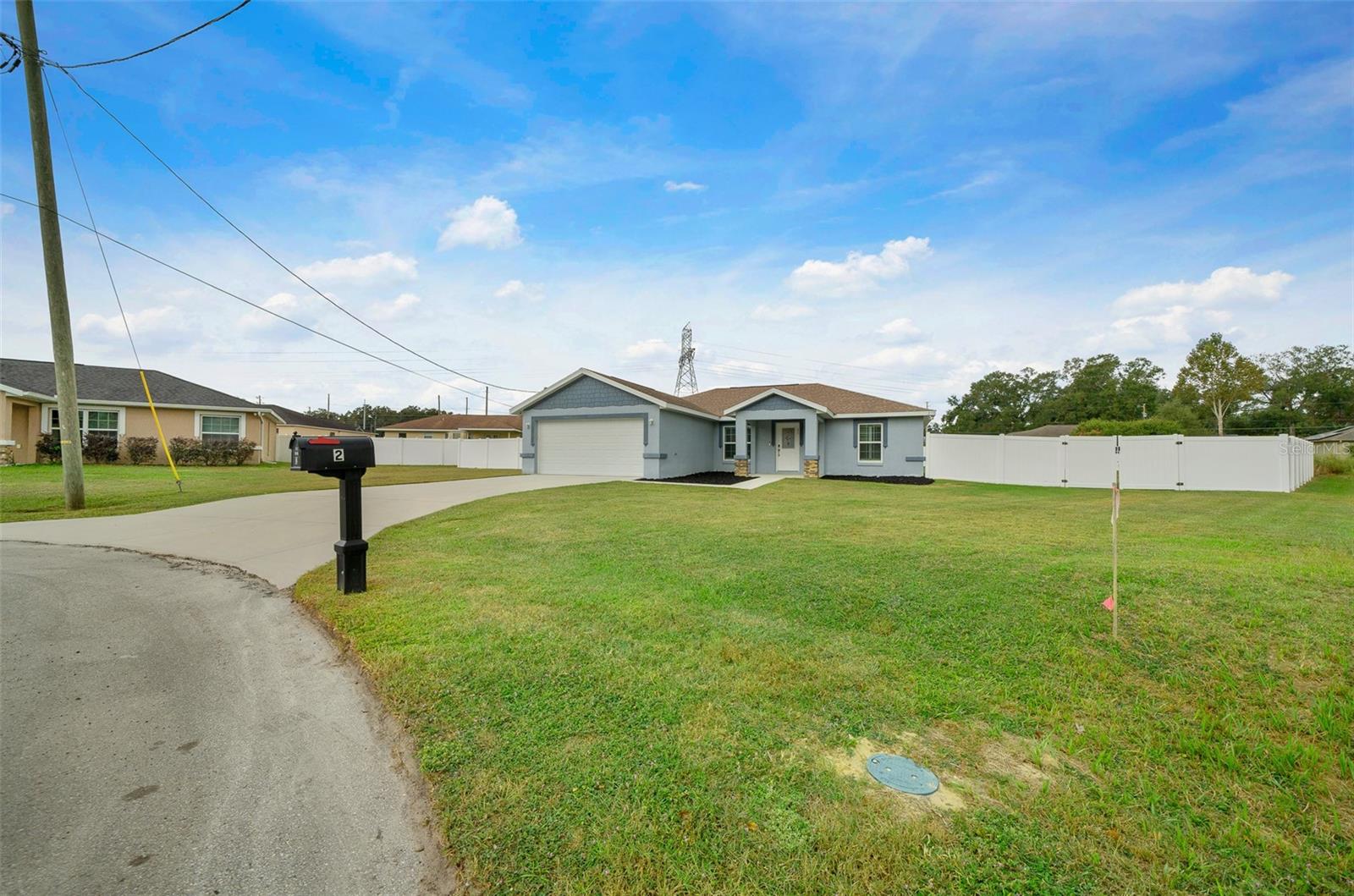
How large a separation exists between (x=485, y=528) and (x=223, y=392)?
26.9 meters

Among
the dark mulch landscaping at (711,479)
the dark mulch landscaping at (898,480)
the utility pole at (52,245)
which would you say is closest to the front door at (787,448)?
the dark mulch landscaping at (898,480)

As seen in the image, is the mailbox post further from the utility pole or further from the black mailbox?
the utility pole

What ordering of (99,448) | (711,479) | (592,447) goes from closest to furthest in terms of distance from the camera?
(711,479) → (592,447) → (99,448)

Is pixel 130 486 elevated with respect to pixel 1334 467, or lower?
elevated

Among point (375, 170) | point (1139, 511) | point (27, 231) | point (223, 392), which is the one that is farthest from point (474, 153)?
point (223, 392)

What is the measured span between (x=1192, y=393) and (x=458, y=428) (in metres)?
58.1

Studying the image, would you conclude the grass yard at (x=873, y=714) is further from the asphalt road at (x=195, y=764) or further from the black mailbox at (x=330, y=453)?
the black mailbox at (x=330, y=453)

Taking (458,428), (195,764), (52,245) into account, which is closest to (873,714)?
(195,764)

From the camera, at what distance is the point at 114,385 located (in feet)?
74.8

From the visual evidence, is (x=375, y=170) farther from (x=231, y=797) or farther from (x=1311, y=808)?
(x=1311, y=808)

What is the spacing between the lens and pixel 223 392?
25875mm

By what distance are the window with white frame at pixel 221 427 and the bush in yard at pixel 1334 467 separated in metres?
49.7

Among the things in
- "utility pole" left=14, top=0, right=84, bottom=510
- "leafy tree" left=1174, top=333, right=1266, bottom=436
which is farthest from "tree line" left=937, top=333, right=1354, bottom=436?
"utility pole" left=14, top=0, right=84, bottom=510

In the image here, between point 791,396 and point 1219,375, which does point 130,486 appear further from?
point 1219,375
